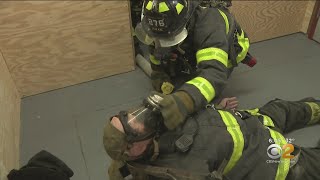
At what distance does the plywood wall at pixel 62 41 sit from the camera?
7.11 ft

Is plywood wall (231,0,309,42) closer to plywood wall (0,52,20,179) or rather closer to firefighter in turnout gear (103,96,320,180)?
firefighter in turnout gear (103,96,320,180)

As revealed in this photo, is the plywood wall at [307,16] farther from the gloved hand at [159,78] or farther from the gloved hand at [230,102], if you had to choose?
the gloved hand at [159,78]

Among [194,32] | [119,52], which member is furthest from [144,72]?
[194,32]

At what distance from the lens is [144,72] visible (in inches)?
102

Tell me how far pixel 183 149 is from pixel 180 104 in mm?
170

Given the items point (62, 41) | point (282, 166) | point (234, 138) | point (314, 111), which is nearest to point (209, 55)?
point (234, 138)

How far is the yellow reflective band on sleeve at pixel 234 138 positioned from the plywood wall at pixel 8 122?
1013 millimetres

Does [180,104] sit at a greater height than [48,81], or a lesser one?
greater

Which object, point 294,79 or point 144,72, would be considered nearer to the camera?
point 294,79

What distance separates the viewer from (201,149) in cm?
119

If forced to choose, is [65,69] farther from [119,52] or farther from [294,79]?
[294,79]

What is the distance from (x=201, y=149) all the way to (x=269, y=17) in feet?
6.22

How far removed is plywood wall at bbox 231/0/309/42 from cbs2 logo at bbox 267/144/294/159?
1.47m

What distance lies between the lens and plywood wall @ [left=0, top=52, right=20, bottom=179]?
5.68ft
